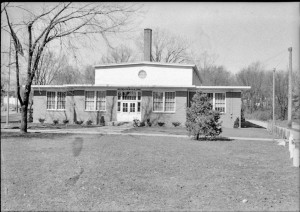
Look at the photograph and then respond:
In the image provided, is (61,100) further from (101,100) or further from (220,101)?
(220,101)

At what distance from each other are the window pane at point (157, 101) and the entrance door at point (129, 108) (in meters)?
1.48

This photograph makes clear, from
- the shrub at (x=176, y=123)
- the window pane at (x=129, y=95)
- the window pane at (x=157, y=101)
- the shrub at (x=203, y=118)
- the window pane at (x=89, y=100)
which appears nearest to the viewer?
the shrub at (x=203, y=118)

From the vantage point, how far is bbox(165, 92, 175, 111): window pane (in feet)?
94.4

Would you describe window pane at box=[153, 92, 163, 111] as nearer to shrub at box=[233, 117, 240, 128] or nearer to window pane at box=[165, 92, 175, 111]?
window pane at box=[165, 92, 175, 111]

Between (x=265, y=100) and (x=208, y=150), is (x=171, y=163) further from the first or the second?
(x=265, y=100)

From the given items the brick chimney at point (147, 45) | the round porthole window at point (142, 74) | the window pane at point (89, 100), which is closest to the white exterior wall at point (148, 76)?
the round porthole window at point (142, 74)

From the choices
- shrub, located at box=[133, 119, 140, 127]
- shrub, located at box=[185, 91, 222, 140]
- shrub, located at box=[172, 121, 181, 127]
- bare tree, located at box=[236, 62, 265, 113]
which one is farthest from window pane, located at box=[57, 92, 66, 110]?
bare tree, located at box=[236, 62, 265, 113]

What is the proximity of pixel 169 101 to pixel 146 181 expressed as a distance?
21.5 m

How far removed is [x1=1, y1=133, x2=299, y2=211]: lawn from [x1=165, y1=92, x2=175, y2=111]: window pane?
16.7 m

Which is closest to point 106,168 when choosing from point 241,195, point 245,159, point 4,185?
point 4,185

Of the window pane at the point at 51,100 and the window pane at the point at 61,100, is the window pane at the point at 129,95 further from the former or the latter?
the window pane at the point at 51,100

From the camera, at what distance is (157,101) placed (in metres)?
29.1

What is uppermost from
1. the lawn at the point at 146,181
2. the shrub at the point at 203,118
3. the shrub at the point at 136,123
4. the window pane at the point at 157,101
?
the window pane at the point at 157,101

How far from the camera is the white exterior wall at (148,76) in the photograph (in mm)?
29837
